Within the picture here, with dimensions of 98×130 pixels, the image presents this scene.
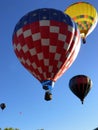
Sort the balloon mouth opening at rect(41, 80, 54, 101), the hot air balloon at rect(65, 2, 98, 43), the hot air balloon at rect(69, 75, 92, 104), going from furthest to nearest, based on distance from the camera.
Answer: the hot air balloon at rect(65, 2, 98, 43) < the hot air balloon at rect(69, 75, 92, 104) < the balloon mouth opening at rect(41, 80, 54, 101)

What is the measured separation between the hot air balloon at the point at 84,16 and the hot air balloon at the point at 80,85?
549 cm

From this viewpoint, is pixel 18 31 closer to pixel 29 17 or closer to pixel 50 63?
pixel 29 17

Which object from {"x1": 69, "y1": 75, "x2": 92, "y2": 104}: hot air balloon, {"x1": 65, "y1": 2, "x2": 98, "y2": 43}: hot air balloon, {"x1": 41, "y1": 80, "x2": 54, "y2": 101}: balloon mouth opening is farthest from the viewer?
{"x1": 65, "y1": 2, "x2": 98, "y2": 43}: hot air balloon

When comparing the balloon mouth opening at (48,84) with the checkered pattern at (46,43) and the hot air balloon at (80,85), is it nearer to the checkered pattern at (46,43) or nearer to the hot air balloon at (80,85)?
the checkered pattern at (46,43)

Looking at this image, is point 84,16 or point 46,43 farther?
point 84,16

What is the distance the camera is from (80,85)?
1553 inches

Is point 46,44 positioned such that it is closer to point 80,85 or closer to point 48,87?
point 48,87

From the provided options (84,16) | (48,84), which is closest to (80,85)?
(48,84)

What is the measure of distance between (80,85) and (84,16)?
7631mm

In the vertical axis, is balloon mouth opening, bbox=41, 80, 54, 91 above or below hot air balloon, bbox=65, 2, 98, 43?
below

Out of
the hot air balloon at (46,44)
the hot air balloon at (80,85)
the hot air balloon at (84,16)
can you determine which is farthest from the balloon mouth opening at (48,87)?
the hot air balloon at (84,16)

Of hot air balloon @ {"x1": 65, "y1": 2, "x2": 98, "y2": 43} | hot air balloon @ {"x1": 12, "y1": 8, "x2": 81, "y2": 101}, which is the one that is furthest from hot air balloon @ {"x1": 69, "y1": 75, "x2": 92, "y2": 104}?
hot air balloon @ {"x1": 65, "y1": 2, "x2": 98, "y2": 43}

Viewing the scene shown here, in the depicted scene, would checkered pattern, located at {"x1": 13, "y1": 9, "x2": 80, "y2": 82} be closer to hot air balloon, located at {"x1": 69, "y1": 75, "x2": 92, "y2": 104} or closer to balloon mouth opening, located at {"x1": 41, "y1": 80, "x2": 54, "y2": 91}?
balloon mouth opening, located at {"x1": 41, "y1": 80, "x2": 54, "y2": 91}

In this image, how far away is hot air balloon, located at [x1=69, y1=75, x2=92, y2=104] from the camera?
129ft
